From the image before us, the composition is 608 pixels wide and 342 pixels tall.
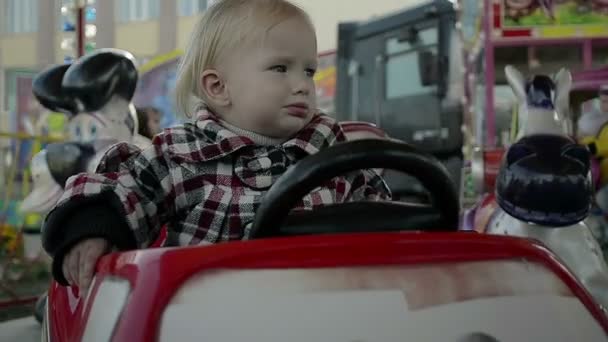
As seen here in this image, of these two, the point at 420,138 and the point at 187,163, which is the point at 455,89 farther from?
the point at 187,163

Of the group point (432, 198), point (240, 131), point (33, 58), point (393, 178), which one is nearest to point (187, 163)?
point (240, 131)

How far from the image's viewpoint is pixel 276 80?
0.90 m

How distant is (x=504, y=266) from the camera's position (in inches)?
21.7

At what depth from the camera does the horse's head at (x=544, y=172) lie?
1305 millimetres

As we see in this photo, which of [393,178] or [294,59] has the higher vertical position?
[294,59]

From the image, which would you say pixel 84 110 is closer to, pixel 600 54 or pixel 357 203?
pixel 357 203

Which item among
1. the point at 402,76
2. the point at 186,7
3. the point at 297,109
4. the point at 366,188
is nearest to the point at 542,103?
the point at 366,188

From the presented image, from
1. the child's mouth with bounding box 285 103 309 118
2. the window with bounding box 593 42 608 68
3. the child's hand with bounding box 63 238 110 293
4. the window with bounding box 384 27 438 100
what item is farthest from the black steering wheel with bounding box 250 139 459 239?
the window with bounding box 384 27 438 100

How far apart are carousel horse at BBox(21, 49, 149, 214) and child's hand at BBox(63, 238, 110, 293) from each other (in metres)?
1.09

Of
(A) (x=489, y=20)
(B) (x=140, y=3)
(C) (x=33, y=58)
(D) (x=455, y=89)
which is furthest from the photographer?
(D) (x=455, y=89)

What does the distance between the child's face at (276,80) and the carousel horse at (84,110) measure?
2.96ft

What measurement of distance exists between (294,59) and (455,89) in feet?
13.6

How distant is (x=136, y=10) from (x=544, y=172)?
2.38 meters

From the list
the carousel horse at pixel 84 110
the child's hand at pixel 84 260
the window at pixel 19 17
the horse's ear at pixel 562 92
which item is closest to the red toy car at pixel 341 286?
the child's hand at pixel 84 260
